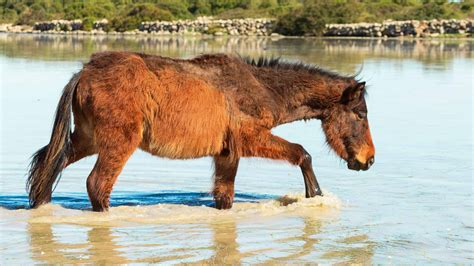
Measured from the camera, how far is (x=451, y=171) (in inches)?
472

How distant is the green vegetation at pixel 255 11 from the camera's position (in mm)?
64125

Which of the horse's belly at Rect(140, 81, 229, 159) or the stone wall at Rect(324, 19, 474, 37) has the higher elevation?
the horse's belly at Rect(140, 81, 229, 159)

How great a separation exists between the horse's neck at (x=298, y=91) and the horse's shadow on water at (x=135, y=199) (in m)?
1.10

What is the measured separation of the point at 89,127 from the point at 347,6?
62363 mm

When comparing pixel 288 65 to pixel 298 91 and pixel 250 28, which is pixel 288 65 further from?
pixel 250 28

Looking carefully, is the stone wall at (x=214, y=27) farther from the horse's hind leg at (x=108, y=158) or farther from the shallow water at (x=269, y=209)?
the horse's hind leg at (x=108, y=158)

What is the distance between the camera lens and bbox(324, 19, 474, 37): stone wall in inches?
2388

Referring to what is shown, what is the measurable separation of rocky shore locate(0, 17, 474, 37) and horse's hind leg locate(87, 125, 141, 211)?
5263 cm

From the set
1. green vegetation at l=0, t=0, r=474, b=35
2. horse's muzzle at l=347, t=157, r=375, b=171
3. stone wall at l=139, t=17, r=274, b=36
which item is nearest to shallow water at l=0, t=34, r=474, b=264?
horse's muzzle at l=347, t=157, r=375, b=171

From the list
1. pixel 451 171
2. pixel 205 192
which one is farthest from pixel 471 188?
pixel 205 192

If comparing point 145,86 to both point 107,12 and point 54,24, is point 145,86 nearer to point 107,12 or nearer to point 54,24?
point 54,24

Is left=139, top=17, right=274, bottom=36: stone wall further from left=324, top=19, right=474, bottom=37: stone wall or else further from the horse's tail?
the horse's tail

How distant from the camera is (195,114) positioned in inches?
364

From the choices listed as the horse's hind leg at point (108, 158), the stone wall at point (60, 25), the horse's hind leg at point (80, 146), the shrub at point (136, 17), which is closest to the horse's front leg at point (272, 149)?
the horse's hind leg at point (108, 158)
